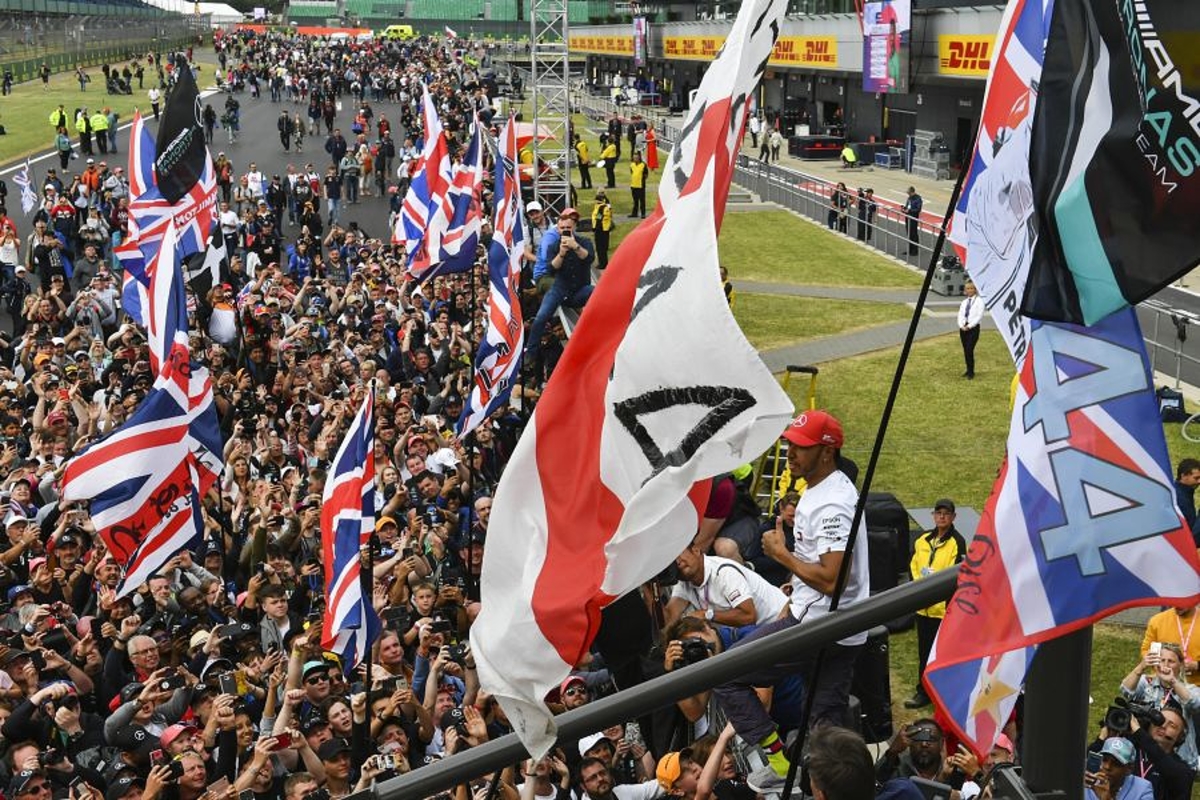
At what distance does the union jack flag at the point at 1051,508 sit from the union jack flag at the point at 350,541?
5.32m

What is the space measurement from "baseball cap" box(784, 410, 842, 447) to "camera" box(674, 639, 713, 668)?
3.56 feet

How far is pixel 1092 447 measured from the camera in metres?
3.20

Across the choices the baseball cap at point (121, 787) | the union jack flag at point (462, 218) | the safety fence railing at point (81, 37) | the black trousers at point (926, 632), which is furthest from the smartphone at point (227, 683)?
the safety fence railing at point (81, 37)

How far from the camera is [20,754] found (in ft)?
27.1

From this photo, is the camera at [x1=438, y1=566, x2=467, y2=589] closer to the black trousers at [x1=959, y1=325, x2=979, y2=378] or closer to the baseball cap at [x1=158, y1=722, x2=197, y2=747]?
the baseball cap at [x1=158, y1=722, x2=197, y2=747]

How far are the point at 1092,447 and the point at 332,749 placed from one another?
5710 millimetres

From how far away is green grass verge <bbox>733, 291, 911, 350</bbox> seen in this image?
25.9 metres

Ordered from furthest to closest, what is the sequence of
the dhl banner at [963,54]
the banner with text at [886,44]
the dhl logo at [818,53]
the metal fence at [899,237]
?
the dhl logo at [818,53] < the banner with text at [886,44] < the dhl banner at [963,54] < the metal fence at [899,237]

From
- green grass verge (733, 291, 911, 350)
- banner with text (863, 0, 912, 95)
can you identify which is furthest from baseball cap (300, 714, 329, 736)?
banner with text (863, 0, 912, 95)

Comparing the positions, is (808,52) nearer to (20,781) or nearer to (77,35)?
(77,35)

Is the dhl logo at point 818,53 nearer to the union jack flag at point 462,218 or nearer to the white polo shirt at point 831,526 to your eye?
the union jack flag at point 462,218

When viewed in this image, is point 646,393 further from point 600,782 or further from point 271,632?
point 271,632

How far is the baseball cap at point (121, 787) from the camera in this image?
7.57m

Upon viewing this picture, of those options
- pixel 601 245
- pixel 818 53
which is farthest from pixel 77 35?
pixel 601 245
